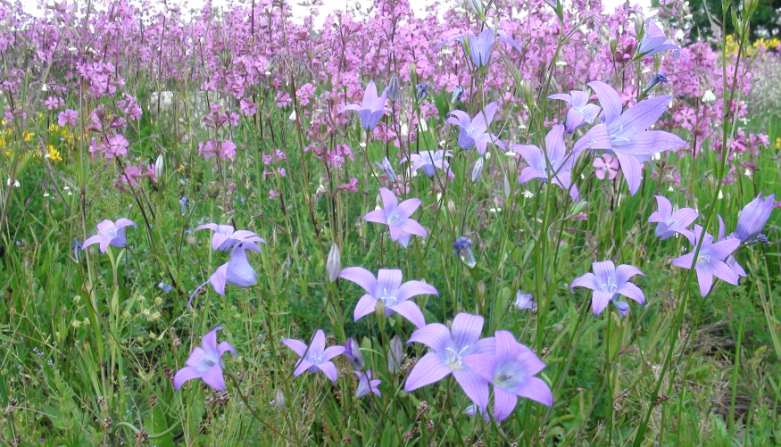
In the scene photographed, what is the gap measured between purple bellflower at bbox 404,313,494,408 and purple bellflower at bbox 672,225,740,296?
46 cm

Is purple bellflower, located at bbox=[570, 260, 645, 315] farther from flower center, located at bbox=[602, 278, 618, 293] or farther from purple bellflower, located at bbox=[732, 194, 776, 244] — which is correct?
purple bellflower, located at bbox=[732, 194, 776, 244]

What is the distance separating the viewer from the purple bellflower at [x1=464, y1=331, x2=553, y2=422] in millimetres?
1043

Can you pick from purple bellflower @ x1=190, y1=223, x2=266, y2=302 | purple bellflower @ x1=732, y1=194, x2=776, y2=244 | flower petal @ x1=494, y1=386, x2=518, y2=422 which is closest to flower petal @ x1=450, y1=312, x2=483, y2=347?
flower petal @ x1=494, y1=386, x2=518, y2=422

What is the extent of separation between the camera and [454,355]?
3.69 ft

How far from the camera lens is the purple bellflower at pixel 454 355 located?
1034 millimetres

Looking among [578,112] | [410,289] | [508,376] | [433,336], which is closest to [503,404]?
[508,376]

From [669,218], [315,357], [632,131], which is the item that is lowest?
[315,357]

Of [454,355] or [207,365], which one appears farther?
[207,365]

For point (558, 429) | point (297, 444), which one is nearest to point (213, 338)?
point (297, 444)

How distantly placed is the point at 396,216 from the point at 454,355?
501mm

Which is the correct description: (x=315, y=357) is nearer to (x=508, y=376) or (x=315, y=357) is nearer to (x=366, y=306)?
(x=366, y=306)

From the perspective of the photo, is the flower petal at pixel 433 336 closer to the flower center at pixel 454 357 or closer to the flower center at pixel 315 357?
the flower center at pixel 454 357

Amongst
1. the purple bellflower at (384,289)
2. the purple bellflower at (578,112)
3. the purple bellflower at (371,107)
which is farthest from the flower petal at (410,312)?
the purple bellflower at (371,107)

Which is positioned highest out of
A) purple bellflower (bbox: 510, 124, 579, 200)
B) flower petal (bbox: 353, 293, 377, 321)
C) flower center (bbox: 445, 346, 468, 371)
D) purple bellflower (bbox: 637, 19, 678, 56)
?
purple bellflower (bbox: 637, 19, 678, 56)
